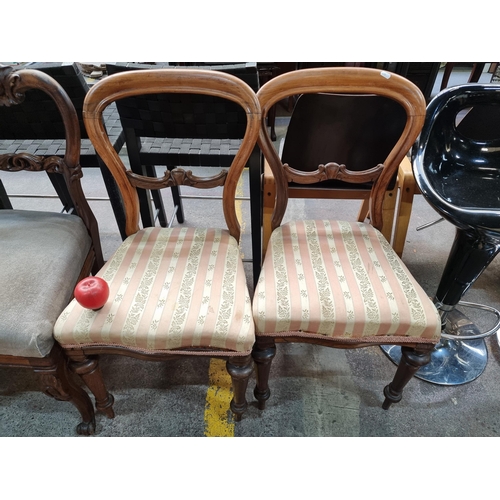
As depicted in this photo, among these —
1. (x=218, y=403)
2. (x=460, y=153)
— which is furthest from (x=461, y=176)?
(x=218, y=403)

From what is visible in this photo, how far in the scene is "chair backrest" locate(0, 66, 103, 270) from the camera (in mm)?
895

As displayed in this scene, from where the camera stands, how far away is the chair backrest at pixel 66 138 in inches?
35.2

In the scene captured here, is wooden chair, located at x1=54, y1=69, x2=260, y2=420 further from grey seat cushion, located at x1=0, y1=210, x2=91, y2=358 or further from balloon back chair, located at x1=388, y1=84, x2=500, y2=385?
balloon back chair, located at x1=388, y1=84, x2=500, y2=385

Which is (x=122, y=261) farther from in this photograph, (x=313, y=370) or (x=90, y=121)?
(x=313, y=370)

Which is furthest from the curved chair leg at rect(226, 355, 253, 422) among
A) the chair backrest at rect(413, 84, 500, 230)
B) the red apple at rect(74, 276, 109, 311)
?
the chair backrest at rect(413, 84, 500, 230)

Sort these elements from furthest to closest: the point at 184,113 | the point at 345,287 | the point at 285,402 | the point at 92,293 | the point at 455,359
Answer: the point at 455,359 < the point at 285,402 < the point at 184,113 < the point at 345,287 < the point at 92,293

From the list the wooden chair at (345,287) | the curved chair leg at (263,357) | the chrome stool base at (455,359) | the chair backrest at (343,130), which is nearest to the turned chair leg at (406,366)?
the wooden chair at (345,287)

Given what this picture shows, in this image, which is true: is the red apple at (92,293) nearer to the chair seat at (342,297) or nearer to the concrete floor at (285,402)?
the chair seat at (342,297)

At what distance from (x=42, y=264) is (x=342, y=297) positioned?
0.83m

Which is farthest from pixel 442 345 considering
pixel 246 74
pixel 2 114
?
pixel 2 114

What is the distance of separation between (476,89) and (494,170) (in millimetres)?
265

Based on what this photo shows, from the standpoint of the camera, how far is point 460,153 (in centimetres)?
112

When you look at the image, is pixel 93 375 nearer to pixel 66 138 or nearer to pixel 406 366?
pixel 66 138

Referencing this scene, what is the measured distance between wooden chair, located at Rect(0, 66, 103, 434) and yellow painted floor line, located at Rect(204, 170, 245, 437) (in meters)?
0.38
